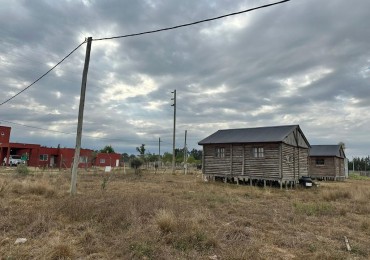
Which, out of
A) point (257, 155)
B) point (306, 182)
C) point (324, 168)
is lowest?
point (306, 182)

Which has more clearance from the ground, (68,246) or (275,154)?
(275,154)

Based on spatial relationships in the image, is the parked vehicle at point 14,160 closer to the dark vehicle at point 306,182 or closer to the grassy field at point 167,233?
the dark vehicle at point 306,182

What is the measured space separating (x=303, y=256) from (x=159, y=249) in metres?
2.92

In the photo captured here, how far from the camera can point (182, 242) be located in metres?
6.45

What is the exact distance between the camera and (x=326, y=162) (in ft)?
133

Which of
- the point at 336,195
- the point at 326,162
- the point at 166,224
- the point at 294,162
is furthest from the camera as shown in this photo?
the point at 326,162

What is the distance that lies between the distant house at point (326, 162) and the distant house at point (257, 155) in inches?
569

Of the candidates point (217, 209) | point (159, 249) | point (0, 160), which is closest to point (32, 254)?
point (159, 249)

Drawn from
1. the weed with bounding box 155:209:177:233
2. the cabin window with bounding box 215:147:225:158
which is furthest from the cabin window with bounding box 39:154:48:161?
the weed with bounding box 155:209:177:233

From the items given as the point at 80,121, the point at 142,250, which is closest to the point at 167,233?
the point at 142,250

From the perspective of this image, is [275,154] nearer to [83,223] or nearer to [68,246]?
[83,223]

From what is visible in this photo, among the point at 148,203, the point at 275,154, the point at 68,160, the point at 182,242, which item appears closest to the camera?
the point at 182,242

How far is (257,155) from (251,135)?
1.96 meters

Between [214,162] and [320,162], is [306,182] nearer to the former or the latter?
[214,162]
